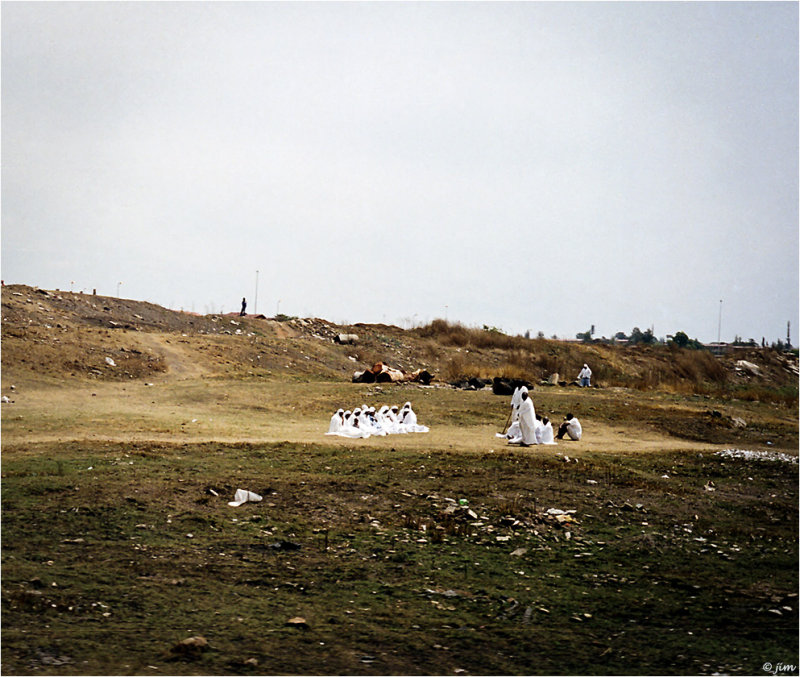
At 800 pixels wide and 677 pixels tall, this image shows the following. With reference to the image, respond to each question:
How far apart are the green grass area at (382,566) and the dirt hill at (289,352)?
13.8m

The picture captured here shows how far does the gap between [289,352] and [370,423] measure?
736 inches

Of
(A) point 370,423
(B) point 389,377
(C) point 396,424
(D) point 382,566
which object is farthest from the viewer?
(B) point 389,377

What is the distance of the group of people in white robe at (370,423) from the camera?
17266 millimetres

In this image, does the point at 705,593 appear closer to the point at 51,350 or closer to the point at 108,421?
the point at 108,421

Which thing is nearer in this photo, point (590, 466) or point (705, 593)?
point (705, 593)

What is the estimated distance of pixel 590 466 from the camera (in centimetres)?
1445

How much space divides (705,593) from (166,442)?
9457mm

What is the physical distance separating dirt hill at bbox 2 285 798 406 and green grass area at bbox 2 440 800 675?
13826mm

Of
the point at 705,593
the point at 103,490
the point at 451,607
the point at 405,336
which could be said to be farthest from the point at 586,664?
the point at 405,336

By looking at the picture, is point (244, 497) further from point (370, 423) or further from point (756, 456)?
point (756, 456)

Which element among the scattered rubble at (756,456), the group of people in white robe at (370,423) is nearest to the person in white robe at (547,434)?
the group of people in white robe at (370,423)

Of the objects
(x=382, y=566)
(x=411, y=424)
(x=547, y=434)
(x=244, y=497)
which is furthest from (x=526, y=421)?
(x=382, y=566)

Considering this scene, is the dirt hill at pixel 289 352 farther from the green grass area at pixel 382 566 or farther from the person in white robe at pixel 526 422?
the green grass area at pixel 382 566

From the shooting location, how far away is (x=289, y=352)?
1409 inches
